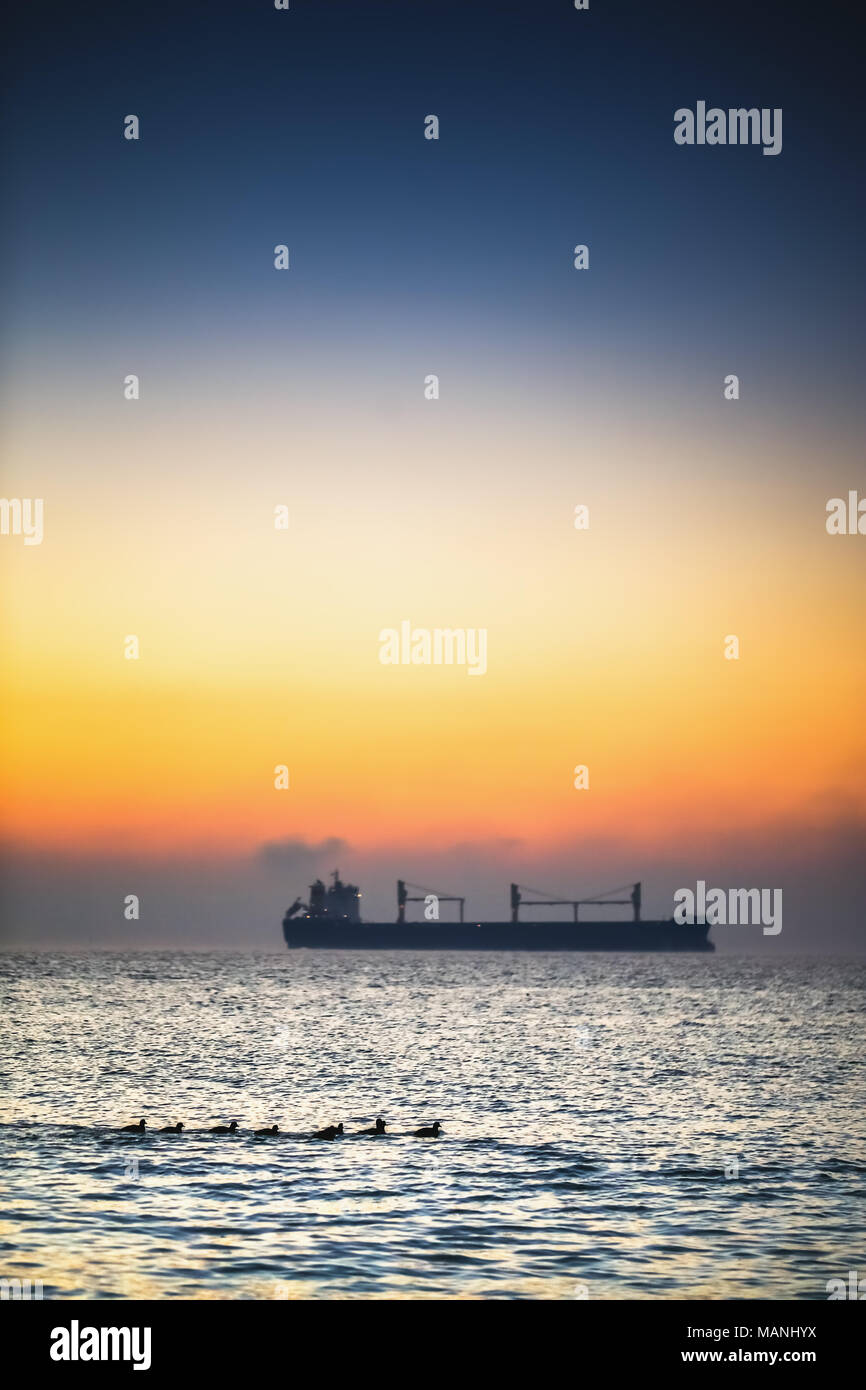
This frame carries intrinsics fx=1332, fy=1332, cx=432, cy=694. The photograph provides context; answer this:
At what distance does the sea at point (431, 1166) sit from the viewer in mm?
21344

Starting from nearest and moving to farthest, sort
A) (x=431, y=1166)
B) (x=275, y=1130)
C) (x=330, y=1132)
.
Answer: (x=431, y=1166)
(x=330, y=1132)
(x=275, y=1130)

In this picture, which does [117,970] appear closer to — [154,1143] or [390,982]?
[390,982]

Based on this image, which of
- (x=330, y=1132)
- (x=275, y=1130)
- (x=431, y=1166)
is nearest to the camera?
(x=431, y=1166)

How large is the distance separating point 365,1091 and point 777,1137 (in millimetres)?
14828

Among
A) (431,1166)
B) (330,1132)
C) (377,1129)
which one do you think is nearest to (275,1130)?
(330,1132)

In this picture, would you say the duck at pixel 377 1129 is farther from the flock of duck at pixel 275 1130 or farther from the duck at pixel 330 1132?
the duck at pixel 330 1132

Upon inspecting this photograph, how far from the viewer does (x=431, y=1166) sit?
30.6 meters

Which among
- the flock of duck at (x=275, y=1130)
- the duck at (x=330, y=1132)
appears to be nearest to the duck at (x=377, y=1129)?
the flock of duck at (x=275, y=1130)

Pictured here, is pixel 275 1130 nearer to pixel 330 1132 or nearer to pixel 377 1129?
pixel 330 1132

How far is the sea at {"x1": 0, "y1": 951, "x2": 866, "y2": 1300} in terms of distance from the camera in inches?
840

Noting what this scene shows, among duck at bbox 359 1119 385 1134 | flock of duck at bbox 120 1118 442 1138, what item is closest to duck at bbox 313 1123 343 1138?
flock of duck at bbox 120 1118 442 1138

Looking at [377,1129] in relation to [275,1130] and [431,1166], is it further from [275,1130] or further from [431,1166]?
[431,1166]

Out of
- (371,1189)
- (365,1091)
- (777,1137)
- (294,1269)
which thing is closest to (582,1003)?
(365,1091)

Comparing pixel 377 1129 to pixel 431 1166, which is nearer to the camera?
pixel 431 1166
